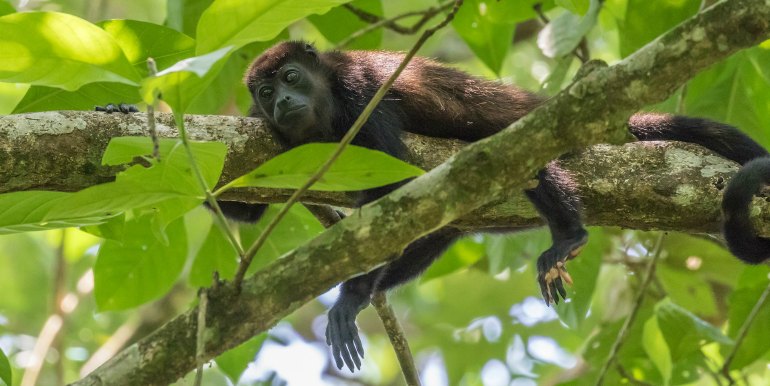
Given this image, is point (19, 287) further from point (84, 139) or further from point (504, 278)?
point (84, 139)

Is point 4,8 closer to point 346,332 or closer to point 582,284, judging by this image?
point 346,332

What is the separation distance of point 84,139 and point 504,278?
14.2ft

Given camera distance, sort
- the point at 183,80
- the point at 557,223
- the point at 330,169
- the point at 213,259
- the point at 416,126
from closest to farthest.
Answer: the point at 183,80 < the point at 330,169 < the point at 557,223 < the point at 416,126 < the point at 213,259

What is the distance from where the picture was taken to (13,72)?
224cm

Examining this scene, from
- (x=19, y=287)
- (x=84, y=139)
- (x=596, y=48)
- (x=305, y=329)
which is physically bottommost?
(x=305, y=329)

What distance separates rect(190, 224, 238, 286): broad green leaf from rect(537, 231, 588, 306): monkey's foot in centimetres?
154

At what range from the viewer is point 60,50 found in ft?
6.97

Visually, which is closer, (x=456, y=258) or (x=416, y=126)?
(x=416, y=126)

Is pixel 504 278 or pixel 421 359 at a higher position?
pixel 504 278

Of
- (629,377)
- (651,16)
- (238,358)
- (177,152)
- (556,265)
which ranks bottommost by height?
(629,377)

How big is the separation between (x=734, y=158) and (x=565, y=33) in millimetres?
1159

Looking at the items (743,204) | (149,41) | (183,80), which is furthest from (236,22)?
(743,204)

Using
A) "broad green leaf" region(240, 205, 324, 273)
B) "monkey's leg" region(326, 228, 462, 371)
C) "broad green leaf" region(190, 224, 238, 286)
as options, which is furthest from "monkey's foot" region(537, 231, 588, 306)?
"broad green leaf" region(190, 224, 238, 286)

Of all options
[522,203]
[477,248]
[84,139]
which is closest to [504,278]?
[477,248]
